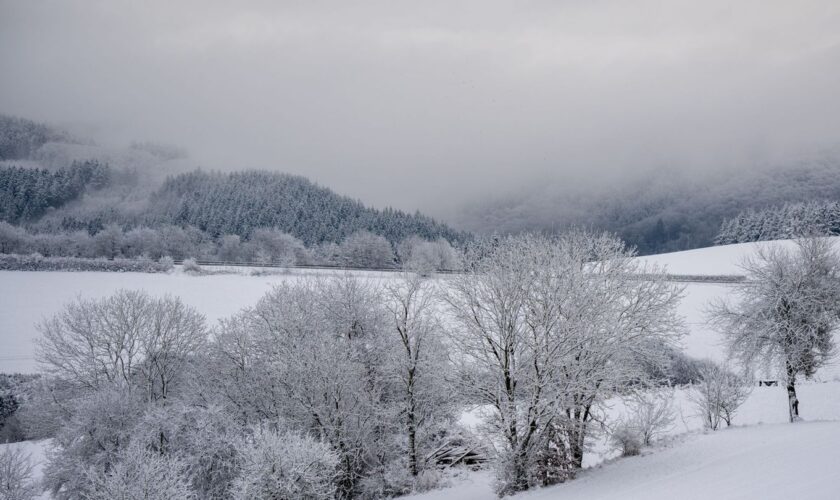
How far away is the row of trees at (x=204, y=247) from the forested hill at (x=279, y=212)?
47.8ft

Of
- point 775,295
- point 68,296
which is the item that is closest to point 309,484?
point 775,295

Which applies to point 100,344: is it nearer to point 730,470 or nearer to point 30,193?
point 730,470

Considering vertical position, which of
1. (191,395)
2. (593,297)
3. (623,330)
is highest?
(593,297)

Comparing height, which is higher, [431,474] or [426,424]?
[426,424]

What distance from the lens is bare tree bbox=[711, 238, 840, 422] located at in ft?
69.7

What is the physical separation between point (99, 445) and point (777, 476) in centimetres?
2784

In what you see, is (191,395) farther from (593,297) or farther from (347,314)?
(593,297)

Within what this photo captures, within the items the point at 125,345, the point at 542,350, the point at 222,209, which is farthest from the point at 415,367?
the point at 222,209

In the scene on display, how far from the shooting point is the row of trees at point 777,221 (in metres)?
75.4

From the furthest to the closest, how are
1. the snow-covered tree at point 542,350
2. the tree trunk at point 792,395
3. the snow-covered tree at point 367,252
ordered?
the snow-covered tree at point 367,252 → the tree trunk at point 792,395 → the snow-covered tree at point 542,350

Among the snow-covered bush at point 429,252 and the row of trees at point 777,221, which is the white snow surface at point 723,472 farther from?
the row of trees at point 777,221

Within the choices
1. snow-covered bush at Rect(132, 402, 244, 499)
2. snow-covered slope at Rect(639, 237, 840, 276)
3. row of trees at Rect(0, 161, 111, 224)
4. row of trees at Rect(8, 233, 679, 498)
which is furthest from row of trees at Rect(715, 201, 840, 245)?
row of trees at Rect(0, 161, 111, 224)

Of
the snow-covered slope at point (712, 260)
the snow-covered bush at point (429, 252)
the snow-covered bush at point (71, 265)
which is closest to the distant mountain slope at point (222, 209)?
the snow-covered bush at point (429, 252)

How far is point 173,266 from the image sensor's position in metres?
54.5
